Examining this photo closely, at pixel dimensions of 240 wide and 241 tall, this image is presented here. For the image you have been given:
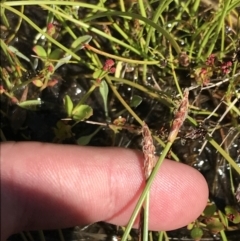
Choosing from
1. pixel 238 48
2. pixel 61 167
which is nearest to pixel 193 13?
pixel 238 48

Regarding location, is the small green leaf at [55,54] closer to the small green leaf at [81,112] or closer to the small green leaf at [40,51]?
the small green leaf at [40,51]

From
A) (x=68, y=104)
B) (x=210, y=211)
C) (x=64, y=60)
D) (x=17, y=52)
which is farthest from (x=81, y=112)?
(x=210, y=211)

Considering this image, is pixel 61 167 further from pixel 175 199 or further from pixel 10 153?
pixel 175 199

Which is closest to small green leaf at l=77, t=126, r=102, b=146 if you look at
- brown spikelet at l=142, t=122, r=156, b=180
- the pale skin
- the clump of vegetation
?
the clump of vegetation

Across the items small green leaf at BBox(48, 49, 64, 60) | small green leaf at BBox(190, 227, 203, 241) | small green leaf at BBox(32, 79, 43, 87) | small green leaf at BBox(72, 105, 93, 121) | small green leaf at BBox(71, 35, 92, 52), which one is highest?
small green leaf at BBox(71, 35, 92, 52)

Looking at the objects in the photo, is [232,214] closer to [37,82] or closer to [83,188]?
[83,188]

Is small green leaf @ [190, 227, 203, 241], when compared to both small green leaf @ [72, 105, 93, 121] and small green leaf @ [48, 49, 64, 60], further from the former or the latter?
small green leaf @ [48, 49, 64, 60]
